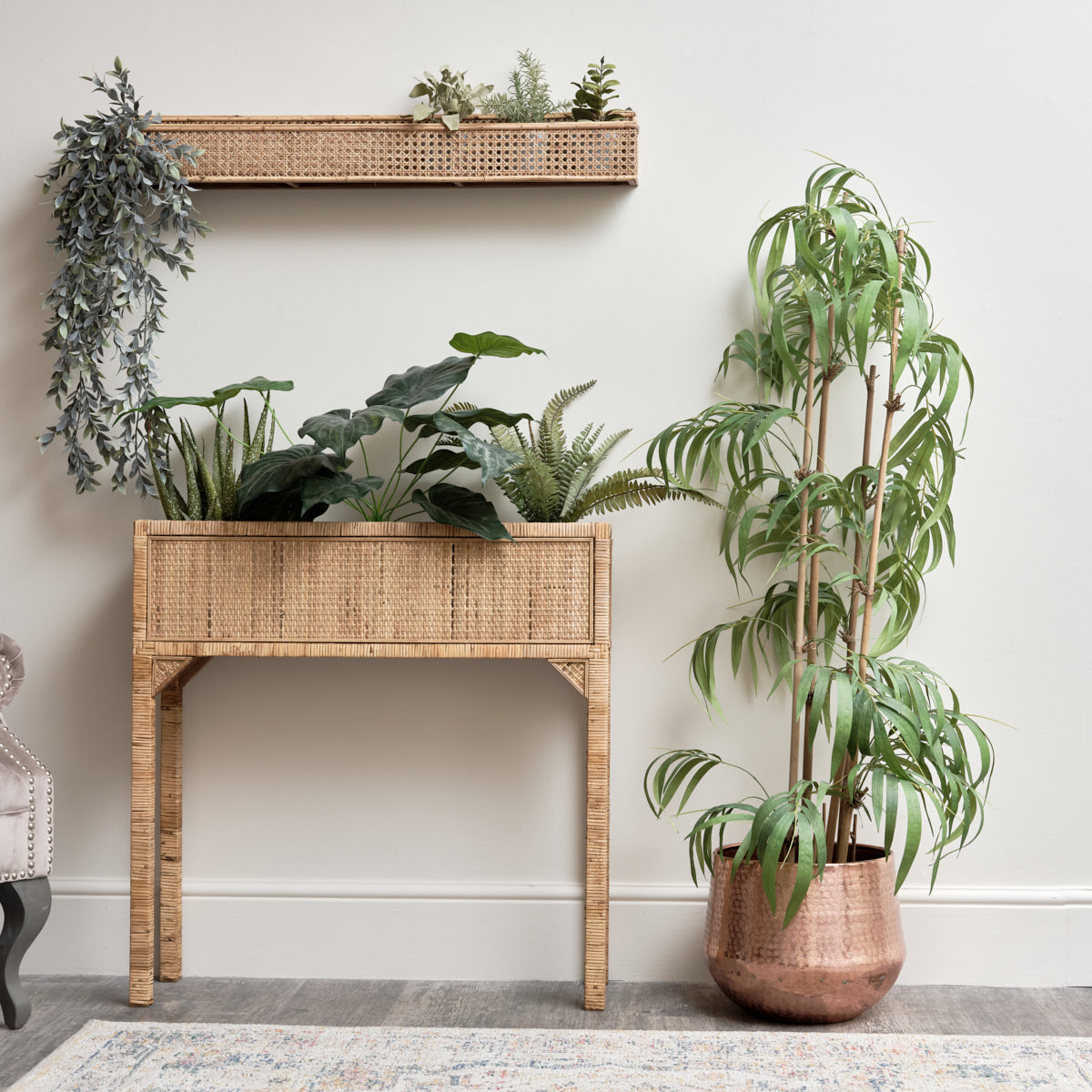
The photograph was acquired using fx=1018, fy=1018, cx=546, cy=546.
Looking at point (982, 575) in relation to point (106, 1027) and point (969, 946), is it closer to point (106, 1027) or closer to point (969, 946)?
point (969, 946)

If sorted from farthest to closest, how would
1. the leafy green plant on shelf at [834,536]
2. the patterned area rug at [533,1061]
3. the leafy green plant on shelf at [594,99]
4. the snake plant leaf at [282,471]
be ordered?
the leafy green plant on shelf at [594,99]
the snake plant leaf at [282,471]
the leafy green plant on shelf at [834,536]
the patterned area rug at [533,1061]

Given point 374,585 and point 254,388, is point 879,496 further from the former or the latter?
point 254,388

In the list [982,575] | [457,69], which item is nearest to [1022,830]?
[982,575]

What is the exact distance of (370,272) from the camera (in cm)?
214

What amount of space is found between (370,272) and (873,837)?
61.8 inches

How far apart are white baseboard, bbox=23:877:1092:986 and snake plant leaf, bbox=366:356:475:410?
0.99m

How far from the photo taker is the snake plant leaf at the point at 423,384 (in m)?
1.84

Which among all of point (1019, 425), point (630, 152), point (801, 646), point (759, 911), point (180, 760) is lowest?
point (759, 911)

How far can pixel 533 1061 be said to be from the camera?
1.64m

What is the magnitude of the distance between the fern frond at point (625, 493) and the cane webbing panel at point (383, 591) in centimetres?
12

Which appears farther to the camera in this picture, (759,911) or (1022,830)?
(1022,830)

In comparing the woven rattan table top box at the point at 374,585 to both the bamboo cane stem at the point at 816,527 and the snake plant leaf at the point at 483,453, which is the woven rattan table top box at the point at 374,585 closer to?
the snake plant leaf at the point at 483,453

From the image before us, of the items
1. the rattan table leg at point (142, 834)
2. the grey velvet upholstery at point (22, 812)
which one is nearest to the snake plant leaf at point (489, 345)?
the rattan table leg at point (142, 834)

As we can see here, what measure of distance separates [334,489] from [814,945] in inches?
44.9
